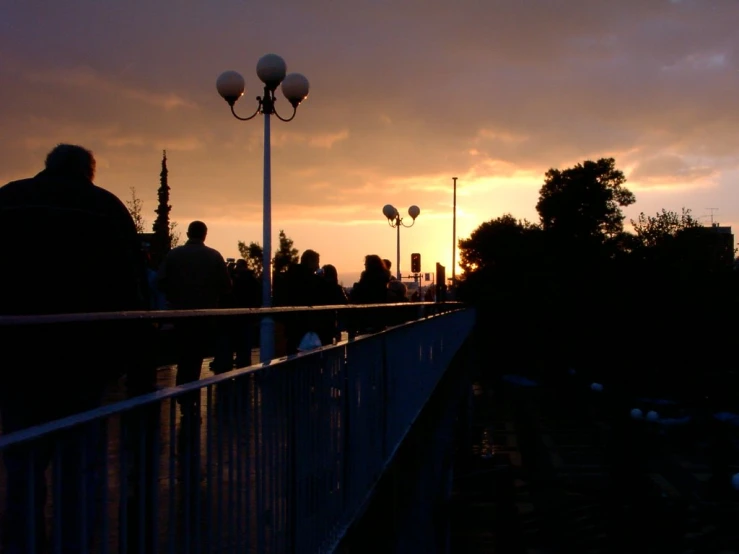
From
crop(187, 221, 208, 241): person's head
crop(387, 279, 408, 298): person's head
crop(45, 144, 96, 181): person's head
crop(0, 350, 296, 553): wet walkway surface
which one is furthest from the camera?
crop(387, 279, 408, 298): person's head

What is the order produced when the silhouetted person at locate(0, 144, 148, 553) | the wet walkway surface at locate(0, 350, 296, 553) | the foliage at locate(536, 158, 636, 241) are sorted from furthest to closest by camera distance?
the foliage at locate(536, 158, 636, 241)
the wet walkway surface at locate(0, 350, 296, 553)
the silhouetted person at locate(0, 144, 148, 553)

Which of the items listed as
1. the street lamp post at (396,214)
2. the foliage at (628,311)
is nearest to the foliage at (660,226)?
the foliage at (628,311)

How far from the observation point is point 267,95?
16.4 meters

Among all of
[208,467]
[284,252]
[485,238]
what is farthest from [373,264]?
[485,238]

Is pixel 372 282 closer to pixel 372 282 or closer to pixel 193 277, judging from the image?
Answer: pixel 372 282

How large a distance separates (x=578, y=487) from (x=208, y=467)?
27418 millimetres

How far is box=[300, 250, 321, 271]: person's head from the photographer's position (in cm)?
1098

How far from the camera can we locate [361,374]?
5340 millimetres

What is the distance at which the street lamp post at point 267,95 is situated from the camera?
639 inches

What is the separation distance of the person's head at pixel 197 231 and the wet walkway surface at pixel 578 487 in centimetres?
1494

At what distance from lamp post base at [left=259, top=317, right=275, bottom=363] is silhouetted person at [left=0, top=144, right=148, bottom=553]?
1.58 ft

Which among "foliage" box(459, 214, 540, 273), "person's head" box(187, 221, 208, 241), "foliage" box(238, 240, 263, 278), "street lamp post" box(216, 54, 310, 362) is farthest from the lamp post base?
"foliage" box(459, 214, 540, 273)

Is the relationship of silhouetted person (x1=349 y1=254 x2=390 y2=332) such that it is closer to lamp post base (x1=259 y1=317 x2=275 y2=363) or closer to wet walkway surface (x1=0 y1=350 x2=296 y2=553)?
lamp post base (x1=259 y1=317 x2=275 y2=363)

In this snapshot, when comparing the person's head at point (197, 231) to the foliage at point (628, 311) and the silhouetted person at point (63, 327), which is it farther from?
the foliage at point (628, 311)
